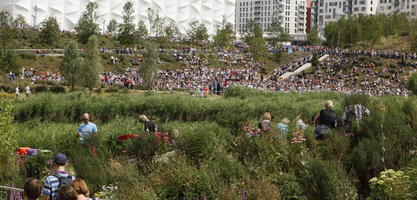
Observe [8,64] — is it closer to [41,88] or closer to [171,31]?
[41,88]

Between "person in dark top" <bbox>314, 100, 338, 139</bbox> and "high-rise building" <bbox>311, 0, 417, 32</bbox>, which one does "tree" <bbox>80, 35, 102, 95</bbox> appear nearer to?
"person in dark top" <bbox>314, 100, 338, 139</bbox>

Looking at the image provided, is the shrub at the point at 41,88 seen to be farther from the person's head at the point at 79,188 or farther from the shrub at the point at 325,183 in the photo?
the shrub at the point at 325,183

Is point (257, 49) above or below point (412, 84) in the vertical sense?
above

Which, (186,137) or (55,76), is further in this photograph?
(55,76)

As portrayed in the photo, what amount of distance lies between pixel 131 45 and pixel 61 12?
2387 centimetres

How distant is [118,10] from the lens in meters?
91.7

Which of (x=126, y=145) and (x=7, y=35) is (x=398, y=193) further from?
(x=7, y=35)

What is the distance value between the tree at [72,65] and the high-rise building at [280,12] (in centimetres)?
10231

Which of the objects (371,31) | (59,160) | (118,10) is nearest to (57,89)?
(59,160)

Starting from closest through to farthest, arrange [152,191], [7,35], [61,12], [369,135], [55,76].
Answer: [152,191] → [369,135] → [55,76] → [7,35] → [61,12]

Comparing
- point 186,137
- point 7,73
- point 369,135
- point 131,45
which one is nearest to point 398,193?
point 369,135

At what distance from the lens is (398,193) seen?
732 cm

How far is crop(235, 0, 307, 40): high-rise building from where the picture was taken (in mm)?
145750

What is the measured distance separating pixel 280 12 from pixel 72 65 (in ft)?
357
